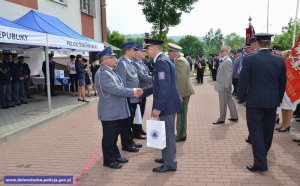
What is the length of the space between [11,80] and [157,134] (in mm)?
8033

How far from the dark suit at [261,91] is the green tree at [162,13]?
1224 inches

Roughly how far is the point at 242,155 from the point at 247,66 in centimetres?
174

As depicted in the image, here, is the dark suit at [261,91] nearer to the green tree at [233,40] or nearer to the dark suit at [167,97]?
the dark suit at [167,97]

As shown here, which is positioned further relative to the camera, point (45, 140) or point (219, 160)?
point (45, 140)

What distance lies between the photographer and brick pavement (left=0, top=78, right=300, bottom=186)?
4.35 metres

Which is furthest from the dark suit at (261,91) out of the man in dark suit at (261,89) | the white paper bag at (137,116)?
the white paper bag at (137,116)

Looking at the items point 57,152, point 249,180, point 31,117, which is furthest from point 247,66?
point 31,117

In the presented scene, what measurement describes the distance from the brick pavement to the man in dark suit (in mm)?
436

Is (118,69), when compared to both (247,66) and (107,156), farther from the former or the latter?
(247,66)

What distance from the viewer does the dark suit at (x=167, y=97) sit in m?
4.29

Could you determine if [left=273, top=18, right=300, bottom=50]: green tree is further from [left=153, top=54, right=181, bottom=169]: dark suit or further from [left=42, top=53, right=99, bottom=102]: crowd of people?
[left=153, top=54, right=181, bottom=169]: dark suit

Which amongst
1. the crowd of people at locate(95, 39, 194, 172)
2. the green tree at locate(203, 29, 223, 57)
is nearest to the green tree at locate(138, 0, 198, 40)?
the crowd of people at locate(95, 39, 194, 172)

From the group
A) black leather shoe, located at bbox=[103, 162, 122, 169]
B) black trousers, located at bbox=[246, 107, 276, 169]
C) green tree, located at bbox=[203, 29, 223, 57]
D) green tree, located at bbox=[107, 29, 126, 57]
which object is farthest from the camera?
green tree, located at bbox=[203, 29, 223, 57]

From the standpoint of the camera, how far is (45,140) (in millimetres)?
6664
